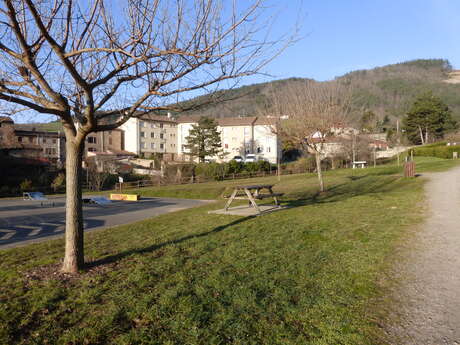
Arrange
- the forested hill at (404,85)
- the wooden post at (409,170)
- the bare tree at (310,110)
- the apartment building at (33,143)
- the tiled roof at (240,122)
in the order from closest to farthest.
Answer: the bare tree at (310,110), the wooden post at (409,170), the apartment building at (33,143), the tiled roof at (240,122), the forested hill at (404,85)

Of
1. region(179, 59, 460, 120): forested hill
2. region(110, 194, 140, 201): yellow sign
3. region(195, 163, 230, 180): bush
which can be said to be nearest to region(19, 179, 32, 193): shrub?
region(110, 194, 140, 201): yellow sign

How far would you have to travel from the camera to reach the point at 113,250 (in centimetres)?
630

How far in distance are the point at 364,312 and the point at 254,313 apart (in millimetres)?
1176

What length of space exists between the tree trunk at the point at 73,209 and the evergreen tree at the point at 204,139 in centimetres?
4962

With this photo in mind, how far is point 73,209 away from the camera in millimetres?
4918

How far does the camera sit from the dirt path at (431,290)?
3173 mm

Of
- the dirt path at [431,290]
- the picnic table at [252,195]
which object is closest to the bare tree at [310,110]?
the picnic table at [252,195]

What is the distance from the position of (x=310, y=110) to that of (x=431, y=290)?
12838 millimetres

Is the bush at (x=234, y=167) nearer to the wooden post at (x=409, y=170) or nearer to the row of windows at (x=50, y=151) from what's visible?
the wooden post at (x=409, y=170)

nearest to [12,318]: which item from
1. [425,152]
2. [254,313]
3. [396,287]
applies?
[254,313]

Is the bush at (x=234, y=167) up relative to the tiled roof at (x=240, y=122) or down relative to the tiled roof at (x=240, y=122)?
down

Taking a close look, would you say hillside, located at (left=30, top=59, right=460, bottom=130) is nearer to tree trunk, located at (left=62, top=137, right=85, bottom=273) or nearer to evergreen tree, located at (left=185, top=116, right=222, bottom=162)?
evergreen tree, located at (left=185, top=116, right=222, bottom=162)

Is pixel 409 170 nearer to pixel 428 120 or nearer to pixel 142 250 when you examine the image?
pixel 142 250

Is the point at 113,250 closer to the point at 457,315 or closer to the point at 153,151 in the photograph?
the point at 457,315
